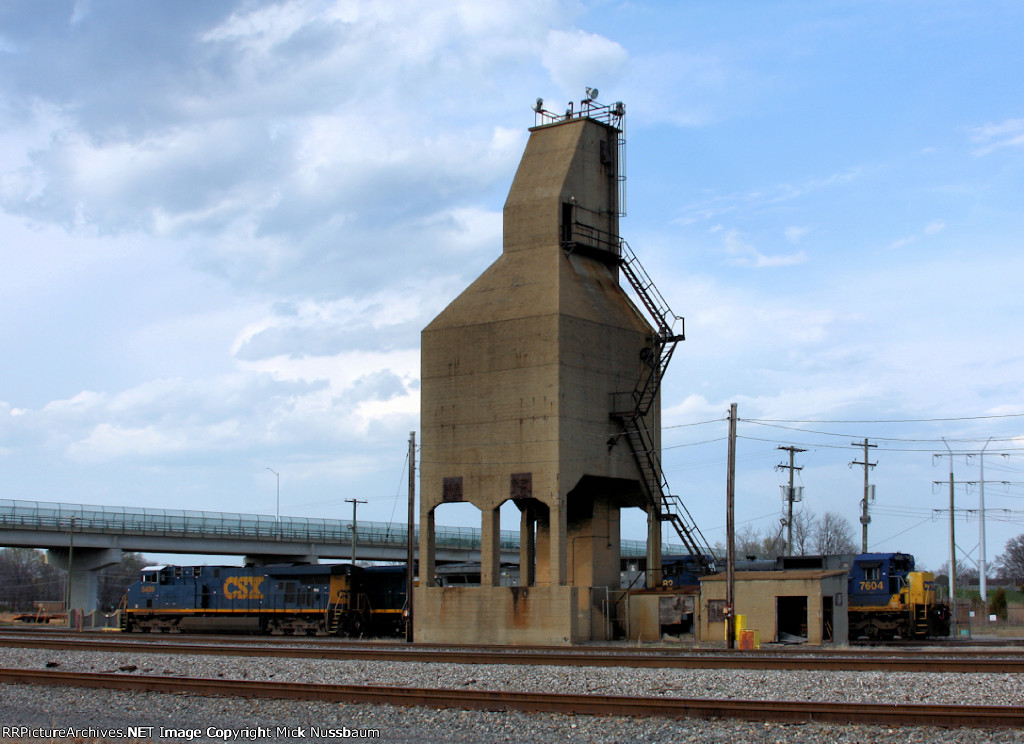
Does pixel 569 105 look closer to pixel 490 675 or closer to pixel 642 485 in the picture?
A: pixel 642 485

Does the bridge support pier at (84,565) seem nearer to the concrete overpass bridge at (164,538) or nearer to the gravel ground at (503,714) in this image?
the concrete overpass bridge at (164,538)

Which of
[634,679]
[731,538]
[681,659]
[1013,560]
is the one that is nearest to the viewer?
[634,679]

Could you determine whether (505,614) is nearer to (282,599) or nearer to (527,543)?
(527,543)

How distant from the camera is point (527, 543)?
4388 centimetres

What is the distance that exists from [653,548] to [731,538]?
10723mm

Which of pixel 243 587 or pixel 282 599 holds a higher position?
pixel 243 587

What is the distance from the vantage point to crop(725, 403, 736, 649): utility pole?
3406cm

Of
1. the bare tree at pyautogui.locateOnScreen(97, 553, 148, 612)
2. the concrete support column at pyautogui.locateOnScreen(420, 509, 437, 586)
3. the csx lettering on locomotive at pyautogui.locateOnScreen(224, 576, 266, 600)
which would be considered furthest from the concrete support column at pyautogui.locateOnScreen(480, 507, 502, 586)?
the bare tree at pyautogui.locateOnScreen(97, 553, 148, 612)

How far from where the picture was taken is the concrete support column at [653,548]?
4491 centimetres

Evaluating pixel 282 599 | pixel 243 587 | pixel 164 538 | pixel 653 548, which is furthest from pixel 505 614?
pixel 164 538

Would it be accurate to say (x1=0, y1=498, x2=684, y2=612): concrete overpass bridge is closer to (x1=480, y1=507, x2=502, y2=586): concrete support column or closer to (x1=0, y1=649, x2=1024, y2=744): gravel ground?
(x1=480, y1=507, x2=502, y2=586): concrete support column

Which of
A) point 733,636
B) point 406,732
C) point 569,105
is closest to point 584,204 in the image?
point 569,105

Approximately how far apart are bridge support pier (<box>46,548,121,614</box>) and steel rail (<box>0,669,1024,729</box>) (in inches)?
2474

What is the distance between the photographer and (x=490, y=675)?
21391 mm
